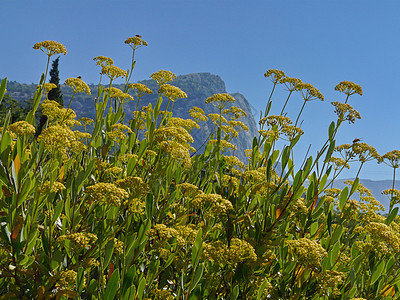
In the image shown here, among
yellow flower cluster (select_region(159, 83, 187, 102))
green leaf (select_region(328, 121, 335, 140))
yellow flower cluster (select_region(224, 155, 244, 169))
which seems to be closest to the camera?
green leaf (select_region(328, 121, 335, 140))

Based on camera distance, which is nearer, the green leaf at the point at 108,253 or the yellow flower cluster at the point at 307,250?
the green leaf at the point at 108,253

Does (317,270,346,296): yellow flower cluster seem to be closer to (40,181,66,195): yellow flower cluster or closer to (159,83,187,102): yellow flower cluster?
(40,181,66,195): yellow flower cluster

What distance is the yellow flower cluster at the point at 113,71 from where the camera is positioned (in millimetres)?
4109

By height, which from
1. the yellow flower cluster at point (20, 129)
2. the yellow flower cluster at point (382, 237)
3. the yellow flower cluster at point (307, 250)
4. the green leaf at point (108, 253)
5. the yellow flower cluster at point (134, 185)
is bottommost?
the green leaf at point (108, 253)

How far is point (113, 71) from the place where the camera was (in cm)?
418

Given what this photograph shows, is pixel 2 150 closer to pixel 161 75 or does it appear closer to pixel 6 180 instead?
pixel 6 180

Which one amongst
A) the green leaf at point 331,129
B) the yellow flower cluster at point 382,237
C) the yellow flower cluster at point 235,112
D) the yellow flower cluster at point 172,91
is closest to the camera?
the yellow flower cluster at point 382,237

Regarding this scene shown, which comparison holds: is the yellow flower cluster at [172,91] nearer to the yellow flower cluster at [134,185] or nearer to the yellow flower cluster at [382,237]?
the yellow flower cluster at [134,185]

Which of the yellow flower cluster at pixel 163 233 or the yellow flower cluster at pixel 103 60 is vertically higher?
the yellow flower cluster at pixel 103 60

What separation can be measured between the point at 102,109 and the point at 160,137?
3.78 feet

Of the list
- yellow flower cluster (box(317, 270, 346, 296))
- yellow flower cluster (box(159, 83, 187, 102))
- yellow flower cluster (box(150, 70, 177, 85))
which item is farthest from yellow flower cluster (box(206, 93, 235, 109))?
yellow flower cluster (box(317, 270, 346, 296))

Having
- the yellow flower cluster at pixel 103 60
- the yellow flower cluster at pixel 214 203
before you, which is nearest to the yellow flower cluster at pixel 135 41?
the yellow flower cluster at pixel 103 60

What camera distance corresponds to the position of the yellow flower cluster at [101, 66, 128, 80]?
411 centimetres

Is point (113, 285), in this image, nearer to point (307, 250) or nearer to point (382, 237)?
point (307, 250)
